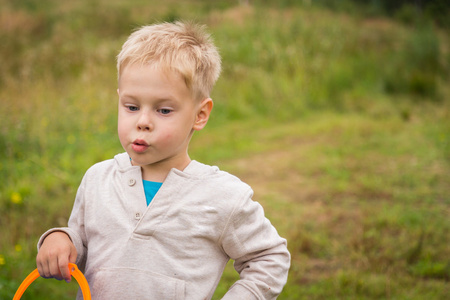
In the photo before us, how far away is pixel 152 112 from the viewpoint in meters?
1.47

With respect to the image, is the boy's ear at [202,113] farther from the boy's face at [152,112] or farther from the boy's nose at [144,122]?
the boy's nose at [144,122]

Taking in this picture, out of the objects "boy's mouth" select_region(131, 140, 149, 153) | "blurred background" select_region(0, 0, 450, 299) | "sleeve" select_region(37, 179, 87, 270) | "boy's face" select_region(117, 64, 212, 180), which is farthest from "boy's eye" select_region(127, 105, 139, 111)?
"blurred background" select_region(0, 0, 450, 299)

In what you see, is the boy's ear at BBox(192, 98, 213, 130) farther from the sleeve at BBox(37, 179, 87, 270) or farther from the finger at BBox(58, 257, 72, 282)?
the finger at BBox(58, 257, 72, 282)

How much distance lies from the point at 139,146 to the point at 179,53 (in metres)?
0.32

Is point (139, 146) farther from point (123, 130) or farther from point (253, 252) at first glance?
point (253, 252)

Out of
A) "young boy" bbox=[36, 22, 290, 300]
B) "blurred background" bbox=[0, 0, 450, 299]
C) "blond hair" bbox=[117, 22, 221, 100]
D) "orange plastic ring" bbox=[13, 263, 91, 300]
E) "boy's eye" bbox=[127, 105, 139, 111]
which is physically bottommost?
"blurred background" bbox=[0, 0, 450, 299]

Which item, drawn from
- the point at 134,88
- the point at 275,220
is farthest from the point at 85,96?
the point at 134,88

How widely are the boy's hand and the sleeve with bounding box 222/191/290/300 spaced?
482mm

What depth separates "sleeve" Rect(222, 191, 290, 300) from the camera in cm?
150

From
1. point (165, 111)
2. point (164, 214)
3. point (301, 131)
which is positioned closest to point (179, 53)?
point (165, 111)

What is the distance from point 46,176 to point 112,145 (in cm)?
121

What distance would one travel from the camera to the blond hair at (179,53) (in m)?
1.47

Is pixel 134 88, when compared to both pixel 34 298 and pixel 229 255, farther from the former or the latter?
pixel 34 298

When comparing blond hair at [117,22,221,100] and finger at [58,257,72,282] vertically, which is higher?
blond hair at [117,22,221,100]
